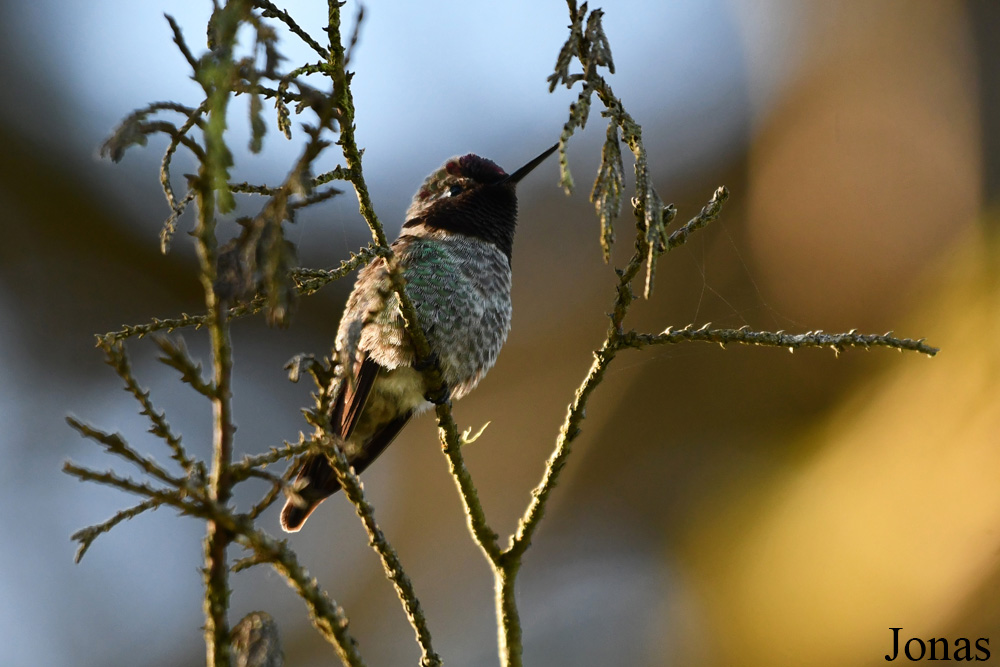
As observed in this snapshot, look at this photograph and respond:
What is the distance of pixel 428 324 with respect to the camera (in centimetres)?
306

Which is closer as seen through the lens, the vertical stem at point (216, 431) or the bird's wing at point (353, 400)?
the vertical stem at point (216, 431)

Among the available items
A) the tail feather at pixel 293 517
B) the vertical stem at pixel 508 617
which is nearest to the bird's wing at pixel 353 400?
the tail feather at pixel 293 517

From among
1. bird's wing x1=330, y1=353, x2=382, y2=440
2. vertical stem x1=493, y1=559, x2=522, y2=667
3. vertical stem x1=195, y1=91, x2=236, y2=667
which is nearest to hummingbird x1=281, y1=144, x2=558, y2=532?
bird's wing x1=330, y1=353, x2=382, y2=440

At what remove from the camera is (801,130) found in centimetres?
543

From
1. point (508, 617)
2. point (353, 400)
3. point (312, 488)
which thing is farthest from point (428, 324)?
point (508, 617)

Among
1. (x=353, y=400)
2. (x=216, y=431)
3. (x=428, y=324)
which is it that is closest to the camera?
(x=216, y=431)

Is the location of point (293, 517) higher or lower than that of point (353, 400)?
lower

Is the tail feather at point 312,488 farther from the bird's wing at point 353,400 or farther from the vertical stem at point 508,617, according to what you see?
the vertical stem at point 508,617

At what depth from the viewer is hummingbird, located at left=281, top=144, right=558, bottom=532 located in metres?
2.95

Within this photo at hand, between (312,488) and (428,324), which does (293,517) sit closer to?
(312,488)

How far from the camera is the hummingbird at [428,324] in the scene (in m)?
2.95

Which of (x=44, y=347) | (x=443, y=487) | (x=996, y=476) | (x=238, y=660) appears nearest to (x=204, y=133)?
(x=238, y=660)

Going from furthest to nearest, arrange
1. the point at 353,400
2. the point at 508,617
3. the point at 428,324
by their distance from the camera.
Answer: the point at 428,324
the point at 353,400
the point at 508,617

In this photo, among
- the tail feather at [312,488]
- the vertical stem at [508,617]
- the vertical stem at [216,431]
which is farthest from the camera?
the tail feather at [312,488]
